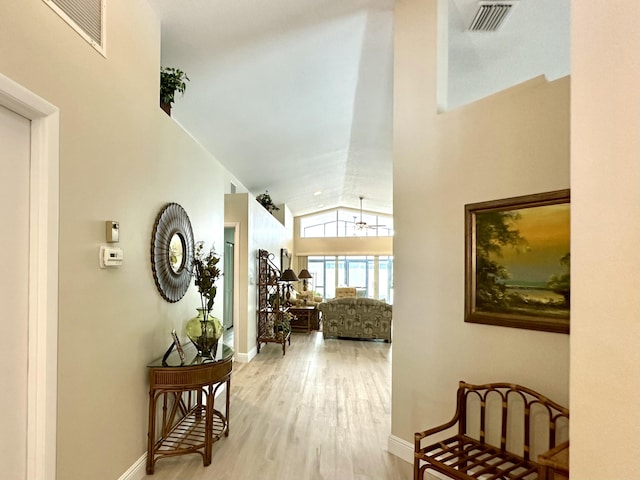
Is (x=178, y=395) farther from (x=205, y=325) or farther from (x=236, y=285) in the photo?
(x=236, y=285)

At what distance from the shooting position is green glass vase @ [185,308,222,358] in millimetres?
2670

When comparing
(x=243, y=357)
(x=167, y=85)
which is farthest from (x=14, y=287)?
(x=243, y=357)

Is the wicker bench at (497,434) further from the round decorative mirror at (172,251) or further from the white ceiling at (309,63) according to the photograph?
the white ceiling at (309,63)

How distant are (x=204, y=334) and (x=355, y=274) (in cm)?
908

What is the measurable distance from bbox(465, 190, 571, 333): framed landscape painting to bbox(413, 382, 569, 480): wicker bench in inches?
16.5

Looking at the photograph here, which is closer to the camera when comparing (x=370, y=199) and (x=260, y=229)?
(x=260, y=229)

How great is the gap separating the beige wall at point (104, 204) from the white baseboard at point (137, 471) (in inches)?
1.5

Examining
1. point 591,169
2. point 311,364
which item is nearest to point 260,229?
point 311,364

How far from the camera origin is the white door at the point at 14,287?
4.64 feet

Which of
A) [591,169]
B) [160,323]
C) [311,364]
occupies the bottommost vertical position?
[311,364]

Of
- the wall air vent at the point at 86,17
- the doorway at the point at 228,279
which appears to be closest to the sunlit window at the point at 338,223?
the doorway at the point at 228,279

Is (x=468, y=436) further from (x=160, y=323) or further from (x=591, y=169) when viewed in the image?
(x=160, y=323)

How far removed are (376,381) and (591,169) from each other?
159 inches

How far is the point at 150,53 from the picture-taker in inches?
96.3
